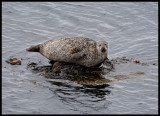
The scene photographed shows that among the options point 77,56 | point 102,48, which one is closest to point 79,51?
point 77,56

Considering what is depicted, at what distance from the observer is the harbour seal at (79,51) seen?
1046 cm

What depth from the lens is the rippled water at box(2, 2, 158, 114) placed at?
8.62 meters

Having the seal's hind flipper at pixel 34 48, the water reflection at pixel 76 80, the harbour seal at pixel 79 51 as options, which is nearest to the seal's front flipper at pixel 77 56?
the harbour seal at pixel 79 51

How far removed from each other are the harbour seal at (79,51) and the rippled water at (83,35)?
0.45m

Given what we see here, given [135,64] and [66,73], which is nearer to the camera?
[66,73]

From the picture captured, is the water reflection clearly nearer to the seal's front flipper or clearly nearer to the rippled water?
the rippled water

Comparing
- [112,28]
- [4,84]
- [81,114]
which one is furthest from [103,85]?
[112,28]

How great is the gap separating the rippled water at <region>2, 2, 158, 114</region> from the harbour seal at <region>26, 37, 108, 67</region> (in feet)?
1.49

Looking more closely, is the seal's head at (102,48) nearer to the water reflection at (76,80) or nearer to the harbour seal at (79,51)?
the harbour seal at (79,51)

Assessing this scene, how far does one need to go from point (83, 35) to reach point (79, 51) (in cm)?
294

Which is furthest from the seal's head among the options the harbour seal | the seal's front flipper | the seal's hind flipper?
the seal's hind flipper

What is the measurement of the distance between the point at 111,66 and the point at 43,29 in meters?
3.93

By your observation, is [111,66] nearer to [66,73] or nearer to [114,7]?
[66,73]

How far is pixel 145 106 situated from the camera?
28.3 ft
